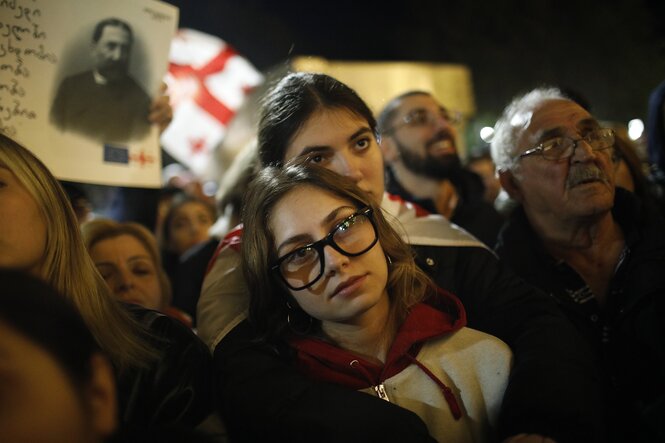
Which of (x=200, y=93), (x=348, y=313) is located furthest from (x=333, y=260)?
(x=200, y=93)

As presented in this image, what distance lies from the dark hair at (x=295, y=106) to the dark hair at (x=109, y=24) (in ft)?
2.47

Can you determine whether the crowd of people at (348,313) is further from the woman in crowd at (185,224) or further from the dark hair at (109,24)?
the woman in crowd at (185,224)

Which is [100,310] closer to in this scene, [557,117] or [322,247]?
[322,247]

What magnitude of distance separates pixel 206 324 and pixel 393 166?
94.2 inches

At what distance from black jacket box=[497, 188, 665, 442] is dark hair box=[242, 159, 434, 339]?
0.70 meters

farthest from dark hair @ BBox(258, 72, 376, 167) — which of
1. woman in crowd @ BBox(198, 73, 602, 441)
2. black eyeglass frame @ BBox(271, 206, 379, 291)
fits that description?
black eyeglass frame @ BBox(271, 206, 379, 291)

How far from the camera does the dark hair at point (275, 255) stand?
1.80 m

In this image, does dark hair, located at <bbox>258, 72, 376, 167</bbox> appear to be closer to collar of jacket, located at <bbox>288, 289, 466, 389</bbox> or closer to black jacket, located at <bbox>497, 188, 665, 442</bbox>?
collar of jacket, located at <bbox>288, 289, 466, 389</bbox>

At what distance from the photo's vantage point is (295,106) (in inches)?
85.4

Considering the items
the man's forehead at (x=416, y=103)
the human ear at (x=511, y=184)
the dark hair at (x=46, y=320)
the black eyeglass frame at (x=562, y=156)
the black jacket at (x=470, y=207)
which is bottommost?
the dark hair at (x=46, y=320)

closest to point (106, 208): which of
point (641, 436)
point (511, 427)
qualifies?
point (511, 427)

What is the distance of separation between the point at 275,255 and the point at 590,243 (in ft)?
4.75

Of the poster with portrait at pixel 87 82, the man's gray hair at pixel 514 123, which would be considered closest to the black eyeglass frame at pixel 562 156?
the man's gray hair at pixel 514 123

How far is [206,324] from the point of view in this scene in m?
1.92
